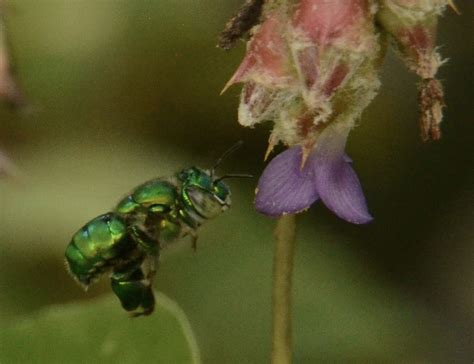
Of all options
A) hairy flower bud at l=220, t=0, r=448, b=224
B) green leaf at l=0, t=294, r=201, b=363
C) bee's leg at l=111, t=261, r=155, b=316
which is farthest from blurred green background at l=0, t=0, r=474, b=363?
hairy flower bud at l=220, t=0, r=448, b=224

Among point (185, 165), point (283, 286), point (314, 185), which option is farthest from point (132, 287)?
point (185, 165)

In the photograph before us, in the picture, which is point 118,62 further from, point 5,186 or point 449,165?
point 449,165

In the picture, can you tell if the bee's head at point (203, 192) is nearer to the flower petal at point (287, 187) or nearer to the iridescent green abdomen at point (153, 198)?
the iridescent green abdomen at point (153, 198)

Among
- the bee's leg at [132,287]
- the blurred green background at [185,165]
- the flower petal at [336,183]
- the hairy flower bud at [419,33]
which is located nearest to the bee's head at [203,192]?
the bee's leg at [132,287]

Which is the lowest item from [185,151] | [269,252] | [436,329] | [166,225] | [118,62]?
[436,329]

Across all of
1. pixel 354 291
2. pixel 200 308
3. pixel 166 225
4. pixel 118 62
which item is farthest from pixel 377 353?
pixel 166 225

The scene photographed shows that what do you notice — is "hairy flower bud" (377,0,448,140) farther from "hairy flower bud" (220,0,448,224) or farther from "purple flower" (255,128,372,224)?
"purple flower" (255,128,372,224)
